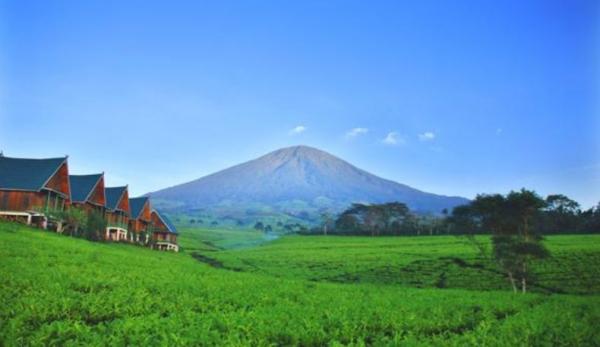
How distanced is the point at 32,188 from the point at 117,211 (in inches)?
776

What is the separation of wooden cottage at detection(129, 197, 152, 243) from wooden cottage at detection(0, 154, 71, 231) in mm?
19982

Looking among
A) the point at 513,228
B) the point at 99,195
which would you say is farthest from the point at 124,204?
the point at 513,228

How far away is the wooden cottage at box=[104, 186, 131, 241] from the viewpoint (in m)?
65.8

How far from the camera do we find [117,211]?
68.9 metres

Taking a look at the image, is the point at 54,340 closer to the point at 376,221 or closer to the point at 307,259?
the point at 307,259

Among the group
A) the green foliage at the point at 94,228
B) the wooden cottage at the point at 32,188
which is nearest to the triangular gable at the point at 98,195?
the wooden cottage at the point at 32,188

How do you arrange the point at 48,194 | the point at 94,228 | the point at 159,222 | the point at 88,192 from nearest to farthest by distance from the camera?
the point at 48,194
the point at 94,228
the point at 88,192
the point at 159,222

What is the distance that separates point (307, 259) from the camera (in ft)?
226

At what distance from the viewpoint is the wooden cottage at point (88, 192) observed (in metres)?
59.0

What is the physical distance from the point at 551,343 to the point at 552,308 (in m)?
10.8

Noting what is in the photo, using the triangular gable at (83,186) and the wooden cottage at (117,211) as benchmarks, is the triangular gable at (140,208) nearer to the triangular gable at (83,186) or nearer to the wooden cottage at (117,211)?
the wooden cottage at (117,211)

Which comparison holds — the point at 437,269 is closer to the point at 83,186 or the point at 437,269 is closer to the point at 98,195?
the point at 98,195

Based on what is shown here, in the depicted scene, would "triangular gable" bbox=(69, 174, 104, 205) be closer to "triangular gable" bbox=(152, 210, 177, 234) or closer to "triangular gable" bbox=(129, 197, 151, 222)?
"triangular gable" bbox=(129, 197, 151, 222)

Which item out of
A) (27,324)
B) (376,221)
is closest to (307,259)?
(27,324)
